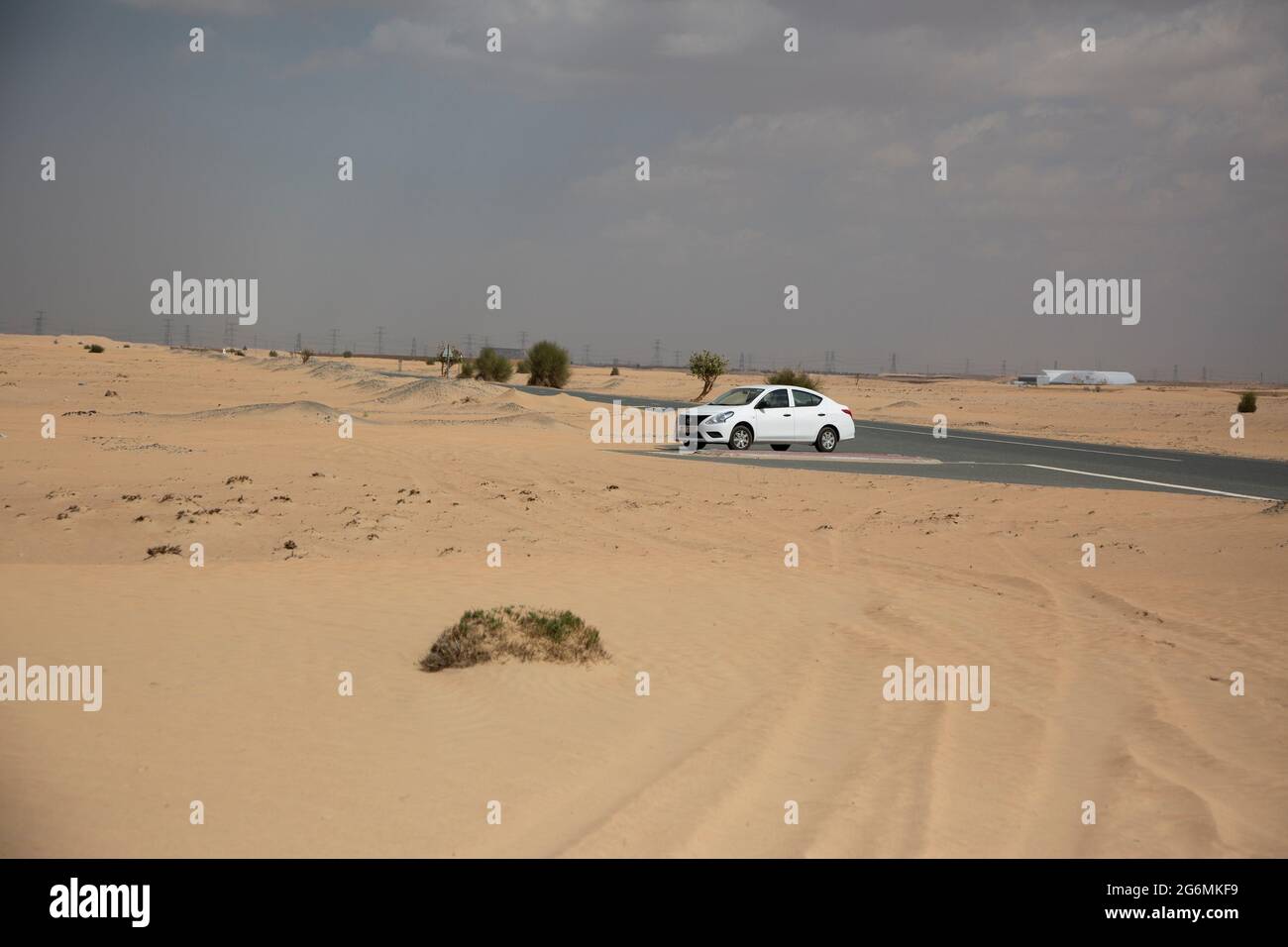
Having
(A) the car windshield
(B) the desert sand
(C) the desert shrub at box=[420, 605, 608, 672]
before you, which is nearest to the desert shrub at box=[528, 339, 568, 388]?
(A) the car windshield

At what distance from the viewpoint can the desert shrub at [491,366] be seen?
77.7 meters

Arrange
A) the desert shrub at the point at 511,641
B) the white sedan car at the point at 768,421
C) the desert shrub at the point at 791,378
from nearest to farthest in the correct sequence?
the desert shrub at the point at 511,641 < the white sedan car at the point at 768,421 < the desert shrub at the point at 791,378

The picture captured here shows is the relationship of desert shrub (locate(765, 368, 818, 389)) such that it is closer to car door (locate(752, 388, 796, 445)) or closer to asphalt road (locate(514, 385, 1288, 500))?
asphalt road (locate(514, 385, 1288, 500))

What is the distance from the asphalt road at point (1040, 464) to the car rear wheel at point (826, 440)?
274 millimetres

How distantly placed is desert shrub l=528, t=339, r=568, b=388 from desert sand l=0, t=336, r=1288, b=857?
55.7 metres

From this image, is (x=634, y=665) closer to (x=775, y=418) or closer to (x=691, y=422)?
(x=691, y=422)

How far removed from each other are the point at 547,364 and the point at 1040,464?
53.1 metres

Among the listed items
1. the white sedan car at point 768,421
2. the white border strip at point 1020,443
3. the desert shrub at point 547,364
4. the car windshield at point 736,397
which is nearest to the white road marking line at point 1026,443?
the white border strip at point 1020,443

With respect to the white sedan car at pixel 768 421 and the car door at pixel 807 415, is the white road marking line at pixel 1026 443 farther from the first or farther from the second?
the car door at pixel 807 415

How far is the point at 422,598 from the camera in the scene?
1126 cm

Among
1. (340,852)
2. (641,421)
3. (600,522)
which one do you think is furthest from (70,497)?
(641,421)

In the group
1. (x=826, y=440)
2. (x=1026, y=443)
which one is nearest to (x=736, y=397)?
(x=826, y=440)

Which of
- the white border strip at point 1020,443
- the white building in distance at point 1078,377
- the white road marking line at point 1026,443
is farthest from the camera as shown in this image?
the white building in distance at point 1078,377

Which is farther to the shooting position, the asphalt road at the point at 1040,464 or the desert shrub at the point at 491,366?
the desert shrub at the point at 491,366
